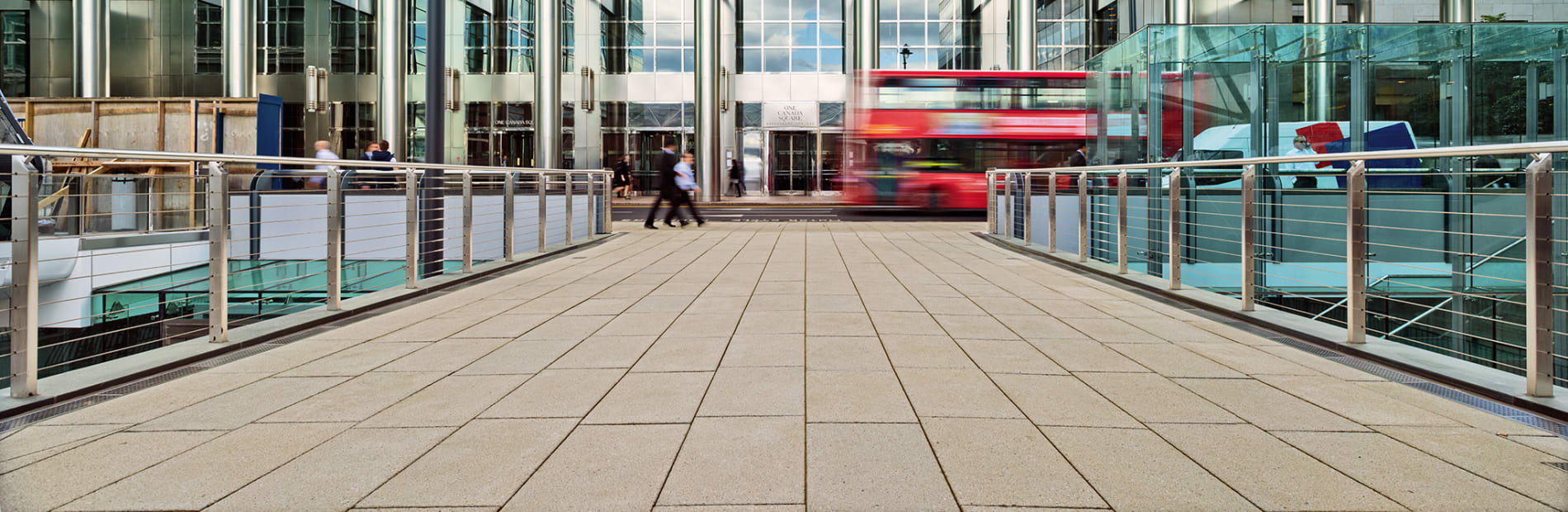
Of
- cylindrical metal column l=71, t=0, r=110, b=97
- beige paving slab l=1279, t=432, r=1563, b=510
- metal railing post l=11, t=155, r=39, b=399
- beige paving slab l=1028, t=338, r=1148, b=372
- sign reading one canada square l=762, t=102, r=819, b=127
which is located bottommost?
beige paving slab l=1279, t=432, r=1563, b=510

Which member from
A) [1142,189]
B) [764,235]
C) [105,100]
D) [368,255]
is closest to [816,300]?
[1142,189]

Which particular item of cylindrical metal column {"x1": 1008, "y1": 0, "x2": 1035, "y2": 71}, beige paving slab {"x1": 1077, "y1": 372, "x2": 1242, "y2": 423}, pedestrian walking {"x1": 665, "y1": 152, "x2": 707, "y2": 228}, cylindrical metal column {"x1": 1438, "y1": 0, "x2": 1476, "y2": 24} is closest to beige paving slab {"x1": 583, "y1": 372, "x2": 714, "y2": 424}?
beige paving slab {"x1": 1077, "y1": 372, "x2": 1242, "y2": 423}

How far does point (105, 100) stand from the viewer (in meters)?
15.3

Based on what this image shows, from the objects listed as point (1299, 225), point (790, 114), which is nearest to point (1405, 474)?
point (1299, 225)

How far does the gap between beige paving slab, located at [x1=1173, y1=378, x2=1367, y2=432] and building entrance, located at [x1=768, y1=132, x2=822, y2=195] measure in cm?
2682

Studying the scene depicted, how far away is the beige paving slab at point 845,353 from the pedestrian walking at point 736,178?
25.1 metres

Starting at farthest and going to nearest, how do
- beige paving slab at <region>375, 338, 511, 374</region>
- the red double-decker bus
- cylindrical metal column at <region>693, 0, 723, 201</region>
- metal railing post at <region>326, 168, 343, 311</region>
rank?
cylindrical metal column at <region>693, 0, 723, 201</region> → the red double-decker bus → metal railing post at <region>326, 168, 343, 311</region> → beige paving slab at <region>375, 338, 511, 374</region>

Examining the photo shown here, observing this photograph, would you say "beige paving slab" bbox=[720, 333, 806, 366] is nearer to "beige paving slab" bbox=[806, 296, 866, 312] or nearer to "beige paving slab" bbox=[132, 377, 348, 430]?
"beige paving slab" bbox=[806, 296, 866, 312]

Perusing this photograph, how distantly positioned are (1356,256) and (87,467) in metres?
5.39

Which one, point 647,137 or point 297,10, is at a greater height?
point 297,10

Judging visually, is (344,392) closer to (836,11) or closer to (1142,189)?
(1142,189)

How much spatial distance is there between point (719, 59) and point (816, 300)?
23.9 m

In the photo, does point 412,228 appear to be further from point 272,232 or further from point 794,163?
point 794,163

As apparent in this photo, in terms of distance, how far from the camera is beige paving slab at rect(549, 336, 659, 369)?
14.8 ft
